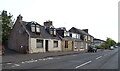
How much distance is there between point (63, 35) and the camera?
57.2 meters

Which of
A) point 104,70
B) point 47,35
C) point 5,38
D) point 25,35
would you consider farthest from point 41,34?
point 104,70

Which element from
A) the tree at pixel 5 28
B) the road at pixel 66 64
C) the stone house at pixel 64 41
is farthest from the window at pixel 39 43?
the road at pixel 66 64

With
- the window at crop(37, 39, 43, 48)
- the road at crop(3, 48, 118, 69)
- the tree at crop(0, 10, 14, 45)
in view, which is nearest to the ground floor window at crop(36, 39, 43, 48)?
the window at crop(37, 39, 43, 48)

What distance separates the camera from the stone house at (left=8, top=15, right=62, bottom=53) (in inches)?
1558

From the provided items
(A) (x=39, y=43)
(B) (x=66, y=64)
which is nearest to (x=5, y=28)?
(A) (x=39, y=43)

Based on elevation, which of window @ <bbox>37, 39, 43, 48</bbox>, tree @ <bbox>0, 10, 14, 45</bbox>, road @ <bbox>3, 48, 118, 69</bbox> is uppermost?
tree @ <bbox>0, 10, 14, 45</bbox>

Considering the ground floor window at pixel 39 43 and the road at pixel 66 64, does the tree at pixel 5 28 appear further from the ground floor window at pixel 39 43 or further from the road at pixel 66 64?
the road at pixel 66 64

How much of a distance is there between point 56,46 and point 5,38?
459 inches

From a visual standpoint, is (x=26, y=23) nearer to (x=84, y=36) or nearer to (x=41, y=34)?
(x=41, y=34)

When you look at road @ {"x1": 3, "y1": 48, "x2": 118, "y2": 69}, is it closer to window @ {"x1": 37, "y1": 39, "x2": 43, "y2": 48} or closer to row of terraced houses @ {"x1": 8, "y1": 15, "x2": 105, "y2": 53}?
row of terraced houses @ {"x1": 8, "y1": 15, "x2": 105, "y2": 53}

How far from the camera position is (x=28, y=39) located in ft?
129

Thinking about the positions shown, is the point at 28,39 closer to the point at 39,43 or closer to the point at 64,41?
the point at 39,43

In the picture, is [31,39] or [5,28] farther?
[5,28]

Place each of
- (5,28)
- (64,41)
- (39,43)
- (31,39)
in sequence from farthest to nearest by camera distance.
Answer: (64,41) < (5,28) < (39,43) < (31,39)
